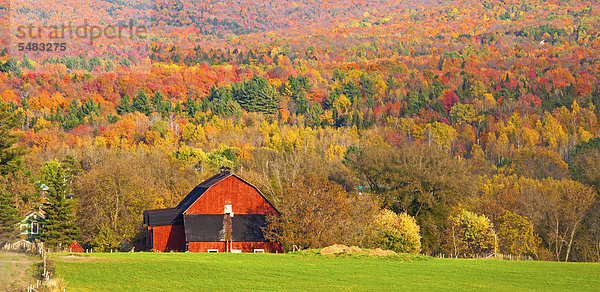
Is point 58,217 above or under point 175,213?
under

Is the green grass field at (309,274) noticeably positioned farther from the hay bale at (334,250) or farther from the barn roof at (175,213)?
the barn roof at (175,213)

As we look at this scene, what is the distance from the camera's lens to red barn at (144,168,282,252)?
69188 mm

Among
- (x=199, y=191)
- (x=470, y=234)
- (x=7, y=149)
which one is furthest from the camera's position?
(x=470, y=234)

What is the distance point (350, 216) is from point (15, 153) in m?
29.0

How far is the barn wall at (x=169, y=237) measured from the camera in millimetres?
71688

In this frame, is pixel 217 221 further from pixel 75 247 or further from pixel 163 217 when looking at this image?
pixel 75 247

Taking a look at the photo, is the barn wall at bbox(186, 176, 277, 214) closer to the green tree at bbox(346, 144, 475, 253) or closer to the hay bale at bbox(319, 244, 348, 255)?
the green tree at bbox(346, 144, 475, 253)

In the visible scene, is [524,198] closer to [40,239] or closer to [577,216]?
[577,216]

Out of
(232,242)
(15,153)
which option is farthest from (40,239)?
(232,242)

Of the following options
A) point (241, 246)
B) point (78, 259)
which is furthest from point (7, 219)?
point (78, 259)

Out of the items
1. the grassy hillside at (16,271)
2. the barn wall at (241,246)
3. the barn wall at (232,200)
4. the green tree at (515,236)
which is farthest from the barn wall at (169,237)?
the green tree at (515,236)

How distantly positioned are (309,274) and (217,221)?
100 feet

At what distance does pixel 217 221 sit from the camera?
7106 centimetres

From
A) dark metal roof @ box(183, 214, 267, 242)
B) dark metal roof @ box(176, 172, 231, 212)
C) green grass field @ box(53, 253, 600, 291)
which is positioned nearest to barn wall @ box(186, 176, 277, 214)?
dark metal roof @ box(176, 172, 231, 212)
